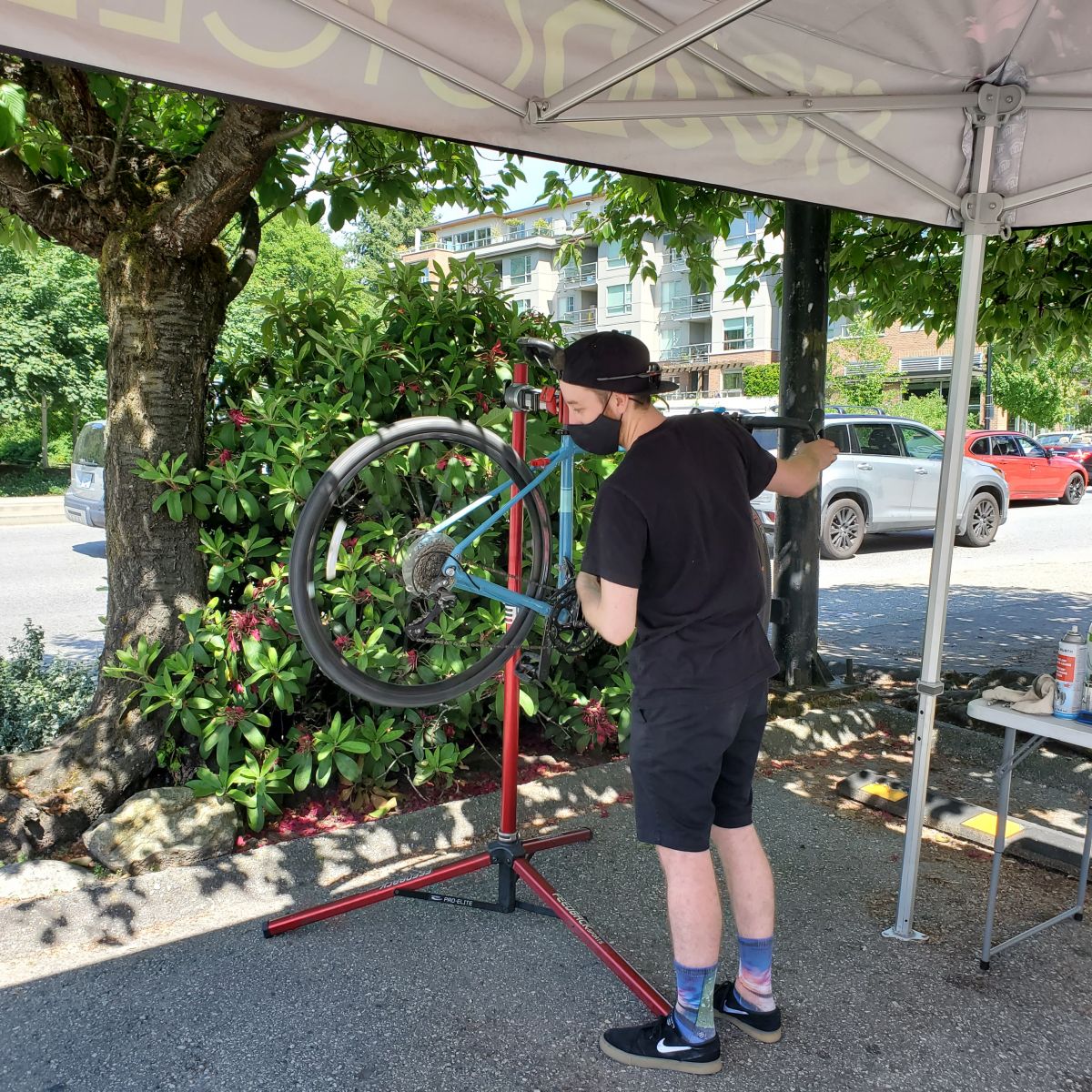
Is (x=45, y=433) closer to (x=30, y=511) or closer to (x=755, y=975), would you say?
(x=30, y=511)

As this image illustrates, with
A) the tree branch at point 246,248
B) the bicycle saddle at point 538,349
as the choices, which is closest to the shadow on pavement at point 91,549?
the tree branch at point 246,248

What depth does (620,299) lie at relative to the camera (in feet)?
175

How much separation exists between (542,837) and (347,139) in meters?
4.12

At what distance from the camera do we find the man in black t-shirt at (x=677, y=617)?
2.36m

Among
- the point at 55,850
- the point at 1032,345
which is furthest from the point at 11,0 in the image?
the point at 1032,345

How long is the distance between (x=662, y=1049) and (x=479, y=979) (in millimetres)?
650

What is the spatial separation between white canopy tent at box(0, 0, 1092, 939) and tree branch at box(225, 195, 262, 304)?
190 cm

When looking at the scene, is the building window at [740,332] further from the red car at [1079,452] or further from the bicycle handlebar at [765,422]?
the bicycle handlebar at [765,422]

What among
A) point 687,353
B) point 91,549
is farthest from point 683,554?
point 687,353

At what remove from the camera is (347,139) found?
5496 mm

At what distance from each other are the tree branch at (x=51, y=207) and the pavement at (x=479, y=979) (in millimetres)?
2621

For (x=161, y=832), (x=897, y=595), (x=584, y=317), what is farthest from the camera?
(x=584, y=317)

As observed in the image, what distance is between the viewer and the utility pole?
5.42 m

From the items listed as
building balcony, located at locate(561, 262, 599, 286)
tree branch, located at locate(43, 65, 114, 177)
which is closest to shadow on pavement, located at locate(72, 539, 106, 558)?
tree branch, located at locate(43, 65, 114, 177)
